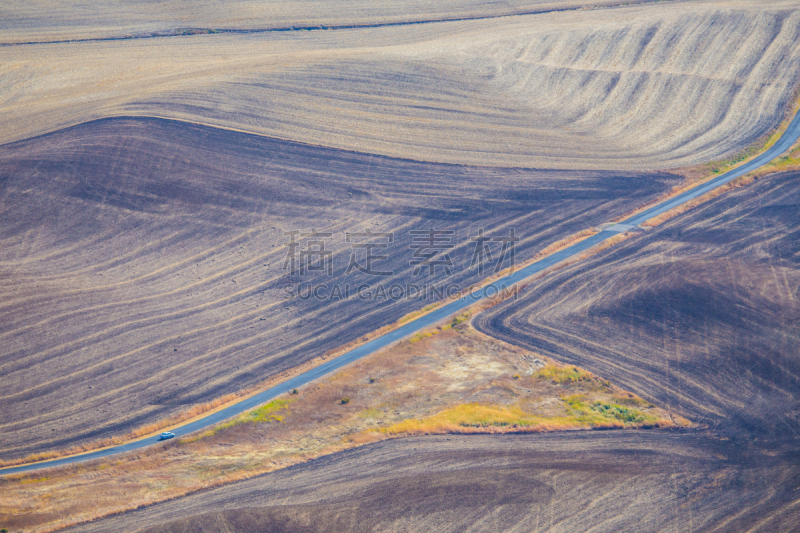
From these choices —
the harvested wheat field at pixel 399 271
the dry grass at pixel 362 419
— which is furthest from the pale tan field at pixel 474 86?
the dry grass at pixel 362 419

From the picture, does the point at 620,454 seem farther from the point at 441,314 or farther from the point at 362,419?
the point at 441,314

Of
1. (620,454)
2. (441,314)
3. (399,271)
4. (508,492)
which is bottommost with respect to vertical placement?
(508,492)

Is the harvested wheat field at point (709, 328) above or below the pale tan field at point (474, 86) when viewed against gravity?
below

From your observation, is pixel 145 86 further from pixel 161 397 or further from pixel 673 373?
pixel 673 373

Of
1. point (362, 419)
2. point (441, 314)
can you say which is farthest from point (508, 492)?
point (441, 314)

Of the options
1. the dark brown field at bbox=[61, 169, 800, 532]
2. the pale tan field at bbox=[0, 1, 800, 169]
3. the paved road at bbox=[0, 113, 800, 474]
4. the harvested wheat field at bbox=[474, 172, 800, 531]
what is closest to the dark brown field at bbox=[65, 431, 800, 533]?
the dark brown field at bbox=[61, 169, 800, 532]

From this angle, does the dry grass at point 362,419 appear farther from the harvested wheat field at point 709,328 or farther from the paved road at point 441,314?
the harvested wheat field at point 709,328

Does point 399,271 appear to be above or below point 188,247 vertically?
below
